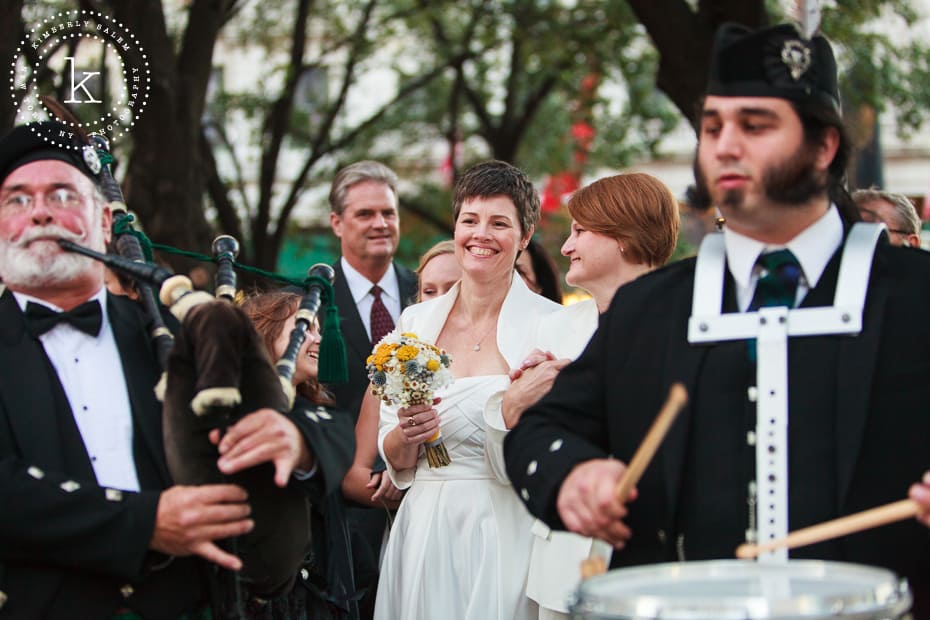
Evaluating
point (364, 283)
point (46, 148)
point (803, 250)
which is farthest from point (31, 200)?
point (364, 283)

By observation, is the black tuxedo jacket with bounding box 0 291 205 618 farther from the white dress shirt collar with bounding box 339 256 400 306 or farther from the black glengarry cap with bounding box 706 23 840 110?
the white dress shirt collar with bounding box 339 256 400 306

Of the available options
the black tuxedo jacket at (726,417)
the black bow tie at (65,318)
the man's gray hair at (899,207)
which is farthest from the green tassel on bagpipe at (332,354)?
the man's gray hair at (899,207)

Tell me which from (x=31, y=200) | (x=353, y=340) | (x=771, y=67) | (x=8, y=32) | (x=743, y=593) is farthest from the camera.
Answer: (x=8, y=32)

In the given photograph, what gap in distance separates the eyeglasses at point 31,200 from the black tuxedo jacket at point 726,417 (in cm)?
143

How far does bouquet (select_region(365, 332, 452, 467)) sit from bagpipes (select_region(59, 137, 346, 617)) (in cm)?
112

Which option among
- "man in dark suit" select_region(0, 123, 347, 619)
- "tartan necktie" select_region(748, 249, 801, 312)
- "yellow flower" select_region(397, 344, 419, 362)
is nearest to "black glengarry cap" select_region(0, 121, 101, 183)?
"man in dark suit" select_region(0, 123, 347, 619)

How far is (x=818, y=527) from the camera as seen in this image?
9.84 ft

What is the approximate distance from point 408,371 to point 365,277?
218 cm

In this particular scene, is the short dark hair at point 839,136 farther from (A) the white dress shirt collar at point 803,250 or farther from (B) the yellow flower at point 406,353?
(B) the yellow flower at point 406,353

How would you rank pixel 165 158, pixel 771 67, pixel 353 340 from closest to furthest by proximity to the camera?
pixel 771 67 < pixel 353 340 < pixel 165 158

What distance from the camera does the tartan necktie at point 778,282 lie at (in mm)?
3383

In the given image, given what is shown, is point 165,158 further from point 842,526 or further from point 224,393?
point 842,526

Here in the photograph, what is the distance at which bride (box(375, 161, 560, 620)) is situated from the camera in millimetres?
5164

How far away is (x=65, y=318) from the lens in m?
3.76
